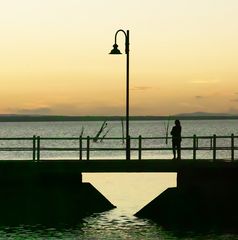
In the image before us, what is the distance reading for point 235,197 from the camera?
40.6 meters

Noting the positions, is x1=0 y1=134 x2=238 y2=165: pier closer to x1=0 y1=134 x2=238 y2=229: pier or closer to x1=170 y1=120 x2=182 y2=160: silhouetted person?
x1=0 y1=134 x2=238 y2=229: pier

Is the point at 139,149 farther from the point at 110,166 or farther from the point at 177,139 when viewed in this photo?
the point at 177,139

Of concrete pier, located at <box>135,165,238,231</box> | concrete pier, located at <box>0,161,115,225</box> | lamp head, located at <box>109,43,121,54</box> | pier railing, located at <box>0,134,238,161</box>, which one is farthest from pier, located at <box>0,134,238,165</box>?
lamp head, located at <box>109,43,121,54</box>

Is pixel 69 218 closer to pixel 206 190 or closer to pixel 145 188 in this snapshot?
pixel 206 190

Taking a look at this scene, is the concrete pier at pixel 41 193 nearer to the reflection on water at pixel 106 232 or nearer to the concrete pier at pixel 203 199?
the reflection on water at pixel 106 232

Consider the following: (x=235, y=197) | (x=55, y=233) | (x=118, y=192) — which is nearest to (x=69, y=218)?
(x=55, y=233)

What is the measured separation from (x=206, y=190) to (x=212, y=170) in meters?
0.98

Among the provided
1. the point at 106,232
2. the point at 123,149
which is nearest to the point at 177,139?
the point at 123,149

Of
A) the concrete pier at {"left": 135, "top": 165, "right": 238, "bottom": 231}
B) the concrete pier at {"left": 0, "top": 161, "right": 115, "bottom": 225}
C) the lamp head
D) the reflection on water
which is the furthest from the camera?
the lamp head

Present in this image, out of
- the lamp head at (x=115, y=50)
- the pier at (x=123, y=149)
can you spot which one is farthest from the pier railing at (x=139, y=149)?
the lamp head at (x=115, y=50)

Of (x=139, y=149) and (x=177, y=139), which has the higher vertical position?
(x=177, y=139)

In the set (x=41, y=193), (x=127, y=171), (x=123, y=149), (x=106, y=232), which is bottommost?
(x=106, y=232)

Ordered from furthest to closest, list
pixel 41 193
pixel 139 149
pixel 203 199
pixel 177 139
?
1. pixel 177 139
2. pixel 41 193
3. pixel 203 199
4. pixel 139 149

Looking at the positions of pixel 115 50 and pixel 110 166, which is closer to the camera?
pixel 110 166
